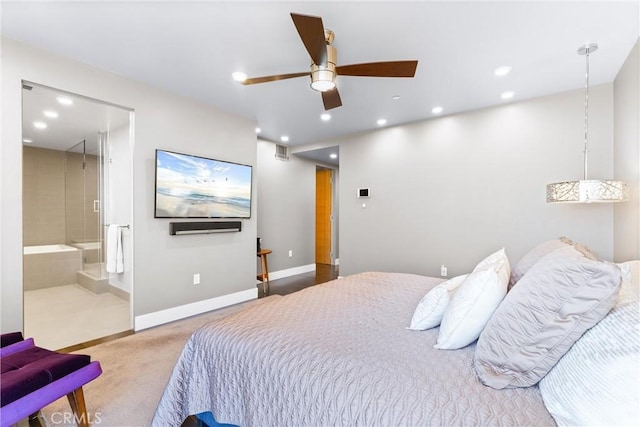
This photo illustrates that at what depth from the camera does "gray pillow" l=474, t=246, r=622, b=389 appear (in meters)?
0.88

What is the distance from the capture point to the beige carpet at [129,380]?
5.64 feet

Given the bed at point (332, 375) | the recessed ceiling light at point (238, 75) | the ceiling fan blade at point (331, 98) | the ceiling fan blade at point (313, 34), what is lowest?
the bed at point (332, 375)

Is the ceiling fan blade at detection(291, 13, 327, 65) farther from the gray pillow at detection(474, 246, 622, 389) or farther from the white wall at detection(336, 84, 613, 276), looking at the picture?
the white wall at detection(336, 84, 613, 276)

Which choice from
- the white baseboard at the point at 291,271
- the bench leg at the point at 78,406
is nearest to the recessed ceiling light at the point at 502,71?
the bench leg at the point at 78,406

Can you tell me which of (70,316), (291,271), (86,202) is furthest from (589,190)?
(86,202)

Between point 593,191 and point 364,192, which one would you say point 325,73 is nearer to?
point 593,191

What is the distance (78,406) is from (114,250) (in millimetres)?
2854

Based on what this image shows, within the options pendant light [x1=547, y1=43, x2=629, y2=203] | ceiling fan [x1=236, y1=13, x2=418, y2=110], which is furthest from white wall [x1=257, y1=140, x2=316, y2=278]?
pendant light [x1=547, y1=43, x2=629, y2=203]

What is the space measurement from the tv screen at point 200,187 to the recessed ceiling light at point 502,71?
Answer: 3163mm

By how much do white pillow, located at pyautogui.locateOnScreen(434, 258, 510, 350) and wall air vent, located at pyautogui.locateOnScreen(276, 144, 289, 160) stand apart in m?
4.71

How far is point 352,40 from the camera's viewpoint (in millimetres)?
2223

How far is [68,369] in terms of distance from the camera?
1.45m

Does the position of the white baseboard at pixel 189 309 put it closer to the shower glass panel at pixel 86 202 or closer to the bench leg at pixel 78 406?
the bench leg at pixel 78 406

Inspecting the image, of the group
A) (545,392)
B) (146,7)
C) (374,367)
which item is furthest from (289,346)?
(146,7)
